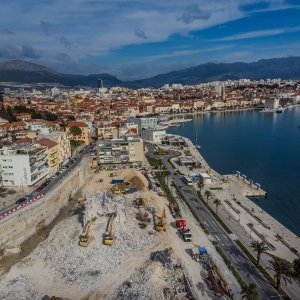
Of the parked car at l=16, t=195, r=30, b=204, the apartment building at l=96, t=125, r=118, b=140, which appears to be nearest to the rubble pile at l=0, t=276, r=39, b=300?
the parked car at l=16, t=195, r=30, b=204

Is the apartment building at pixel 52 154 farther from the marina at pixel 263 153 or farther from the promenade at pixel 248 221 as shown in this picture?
the marina at pixel 263 153

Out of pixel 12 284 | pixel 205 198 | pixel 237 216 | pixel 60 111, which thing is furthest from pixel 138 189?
pixel 60 111

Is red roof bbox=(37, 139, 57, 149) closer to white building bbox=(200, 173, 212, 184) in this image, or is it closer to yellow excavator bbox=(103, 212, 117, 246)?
yellow excavator bbox=(103, 212, 117, 246)

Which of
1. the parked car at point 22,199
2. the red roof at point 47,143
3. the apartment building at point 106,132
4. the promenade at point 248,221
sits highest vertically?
the red roof at point 47,143

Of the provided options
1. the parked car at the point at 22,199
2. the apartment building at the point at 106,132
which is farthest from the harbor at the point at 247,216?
the apartment building at the point at 106,132

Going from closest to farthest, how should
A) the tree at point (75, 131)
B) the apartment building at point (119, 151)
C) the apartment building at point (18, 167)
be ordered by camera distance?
the apartment building at point (18, 167), the apartment building at point (119, 151), the tree at point (75, 131)

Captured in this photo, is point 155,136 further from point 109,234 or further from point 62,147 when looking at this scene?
point 109,234

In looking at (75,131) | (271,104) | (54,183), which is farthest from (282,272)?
(271,104)
